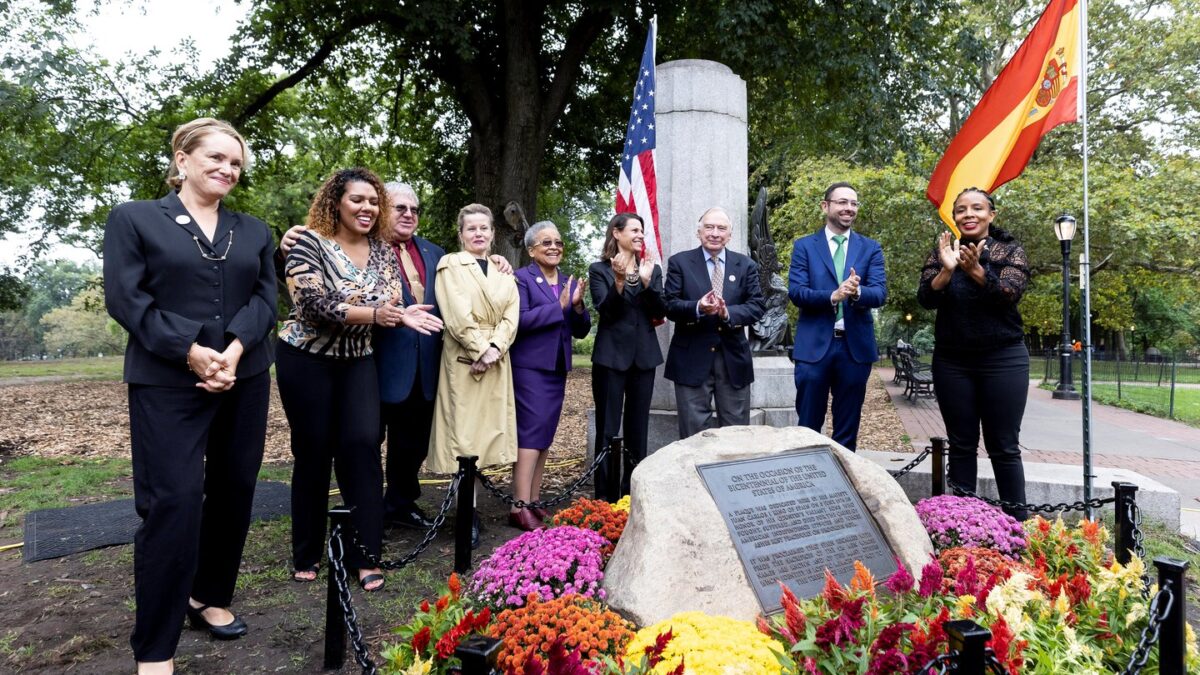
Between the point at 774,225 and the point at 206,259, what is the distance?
22896 mm

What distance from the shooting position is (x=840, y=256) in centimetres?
475

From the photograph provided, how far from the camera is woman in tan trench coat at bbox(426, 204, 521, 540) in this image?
414 cm

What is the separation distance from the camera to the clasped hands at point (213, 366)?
8.64ft

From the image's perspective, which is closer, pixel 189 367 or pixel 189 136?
pixel 189 367

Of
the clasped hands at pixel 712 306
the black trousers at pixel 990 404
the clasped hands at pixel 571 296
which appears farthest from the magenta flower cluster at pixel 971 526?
the clasped hands at pixel 571 296

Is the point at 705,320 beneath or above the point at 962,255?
beneath

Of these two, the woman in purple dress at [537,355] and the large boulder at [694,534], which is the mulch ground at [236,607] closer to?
the woman in purple dress at [537,355]

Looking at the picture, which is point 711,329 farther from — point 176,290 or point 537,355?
point 176,290

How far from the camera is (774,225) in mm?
24156

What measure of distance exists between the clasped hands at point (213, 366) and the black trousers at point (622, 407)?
8.01 feet

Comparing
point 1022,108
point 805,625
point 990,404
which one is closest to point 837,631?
point 805,625

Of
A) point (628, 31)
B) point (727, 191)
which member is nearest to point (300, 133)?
point (628, 31)

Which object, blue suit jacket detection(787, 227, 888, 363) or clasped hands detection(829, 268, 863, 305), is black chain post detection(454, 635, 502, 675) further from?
blue suit jacket detection(787, 227, 888, 363)

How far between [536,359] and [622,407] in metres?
0.75
